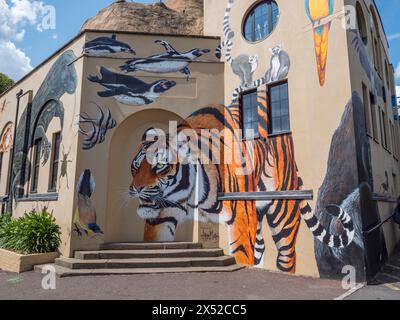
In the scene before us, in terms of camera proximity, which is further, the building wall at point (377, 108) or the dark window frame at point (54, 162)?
the dark window frame at point (54, 162)

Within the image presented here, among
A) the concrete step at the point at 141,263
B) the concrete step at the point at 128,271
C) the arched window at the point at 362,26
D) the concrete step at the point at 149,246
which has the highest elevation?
the arched window at the point at 362,26

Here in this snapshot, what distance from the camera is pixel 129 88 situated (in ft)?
33.7

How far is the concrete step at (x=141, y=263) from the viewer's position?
8.32m

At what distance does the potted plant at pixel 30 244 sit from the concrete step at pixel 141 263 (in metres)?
0.81

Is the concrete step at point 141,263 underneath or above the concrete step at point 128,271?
above

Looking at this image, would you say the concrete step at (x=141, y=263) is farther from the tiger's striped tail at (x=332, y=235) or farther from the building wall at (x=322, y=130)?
the tiger's striped tail at (x=332, y=235)

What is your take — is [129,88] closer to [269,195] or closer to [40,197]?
[40,197]

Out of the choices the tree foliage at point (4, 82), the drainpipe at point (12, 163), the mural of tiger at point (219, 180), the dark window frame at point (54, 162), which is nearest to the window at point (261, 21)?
the mural of tiger at point (219, 180)

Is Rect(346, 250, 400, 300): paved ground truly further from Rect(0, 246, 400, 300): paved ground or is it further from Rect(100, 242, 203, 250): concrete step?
Rect(100, 242, 203, 250): concrete step

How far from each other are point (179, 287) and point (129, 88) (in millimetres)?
6562

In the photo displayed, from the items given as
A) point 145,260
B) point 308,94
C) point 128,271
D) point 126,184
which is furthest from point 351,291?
point 126,184
